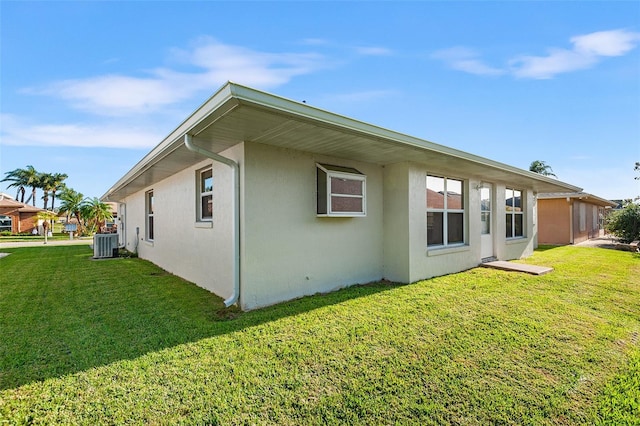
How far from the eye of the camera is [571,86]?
8320 mm

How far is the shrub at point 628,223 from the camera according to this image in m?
13.1

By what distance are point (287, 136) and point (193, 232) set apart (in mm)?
3388

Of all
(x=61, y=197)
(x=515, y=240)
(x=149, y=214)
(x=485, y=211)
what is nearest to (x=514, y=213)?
(x=515, y=240)

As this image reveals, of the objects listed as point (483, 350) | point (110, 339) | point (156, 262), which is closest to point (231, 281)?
point (110, 339)

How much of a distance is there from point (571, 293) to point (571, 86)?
6639 mm

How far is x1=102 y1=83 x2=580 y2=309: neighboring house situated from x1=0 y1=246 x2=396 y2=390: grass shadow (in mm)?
421

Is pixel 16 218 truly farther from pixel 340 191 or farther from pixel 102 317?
pixel 340 191

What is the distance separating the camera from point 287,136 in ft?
13.4

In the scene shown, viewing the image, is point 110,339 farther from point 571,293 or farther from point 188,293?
point 571,293

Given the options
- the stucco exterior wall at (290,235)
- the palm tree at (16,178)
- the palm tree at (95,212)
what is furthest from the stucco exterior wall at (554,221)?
the palm tree at (16,178)

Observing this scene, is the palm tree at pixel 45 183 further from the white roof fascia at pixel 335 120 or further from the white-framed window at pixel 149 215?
the white roof fascia at pixel 335 120

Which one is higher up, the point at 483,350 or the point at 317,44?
the point at 317,44

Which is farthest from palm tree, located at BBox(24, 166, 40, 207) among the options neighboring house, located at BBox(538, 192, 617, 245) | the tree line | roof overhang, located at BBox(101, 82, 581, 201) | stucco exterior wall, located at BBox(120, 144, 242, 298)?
neighboring house, located at BBox(538, 192, 617, 245)

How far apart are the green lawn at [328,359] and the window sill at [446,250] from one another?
1.23 metres
